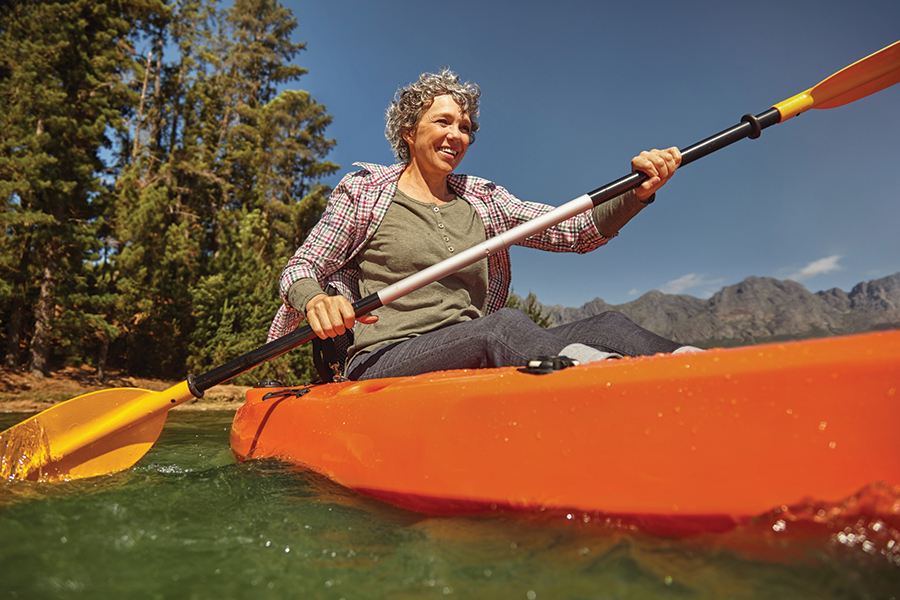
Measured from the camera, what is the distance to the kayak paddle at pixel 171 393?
1.86 metres

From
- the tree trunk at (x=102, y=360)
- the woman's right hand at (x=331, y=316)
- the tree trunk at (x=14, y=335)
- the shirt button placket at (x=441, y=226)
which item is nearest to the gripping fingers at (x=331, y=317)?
the woman's right hand at (x=331, y=316)

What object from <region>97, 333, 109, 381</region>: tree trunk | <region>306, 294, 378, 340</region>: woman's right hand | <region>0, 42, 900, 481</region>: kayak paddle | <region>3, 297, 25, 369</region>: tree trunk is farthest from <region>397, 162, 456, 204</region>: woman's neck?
<region>3, 297, 25, 369</region>: tree trunk

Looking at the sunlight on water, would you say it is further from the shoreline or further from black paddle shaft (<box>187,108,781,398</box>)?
the shoreline

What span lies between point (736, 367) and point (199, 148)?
1671cm

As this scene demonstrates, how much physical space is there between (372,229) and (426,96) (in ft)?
2.48

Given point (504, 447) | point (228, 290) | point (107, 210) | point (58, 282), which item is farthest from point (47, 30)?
point (504, 447)

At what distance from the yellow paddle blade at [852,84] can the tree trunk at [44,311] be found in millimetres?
10787

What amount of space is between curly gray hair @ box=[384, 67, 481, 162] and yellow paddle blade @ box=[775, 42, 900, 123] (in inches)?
53.6

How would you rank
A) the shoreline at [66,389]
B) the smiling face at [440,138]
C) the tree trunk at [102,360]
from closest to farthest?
the smiling face at [440,138] < the shoreline at [66,389] < the tree trunk at [102,360]

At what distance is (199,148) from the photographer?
578 inches

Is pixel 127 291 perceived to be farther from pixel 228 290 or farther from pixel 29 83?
pixel 29 83

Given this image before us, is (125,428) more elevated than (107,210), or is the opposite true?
(107,210)

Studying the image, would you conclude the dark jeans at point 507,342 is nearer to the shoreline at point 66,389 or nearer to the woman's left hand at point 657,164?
the woman's left hand at point 657,164

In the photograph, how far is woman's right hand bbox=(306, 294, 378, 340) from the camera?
1733 mm
